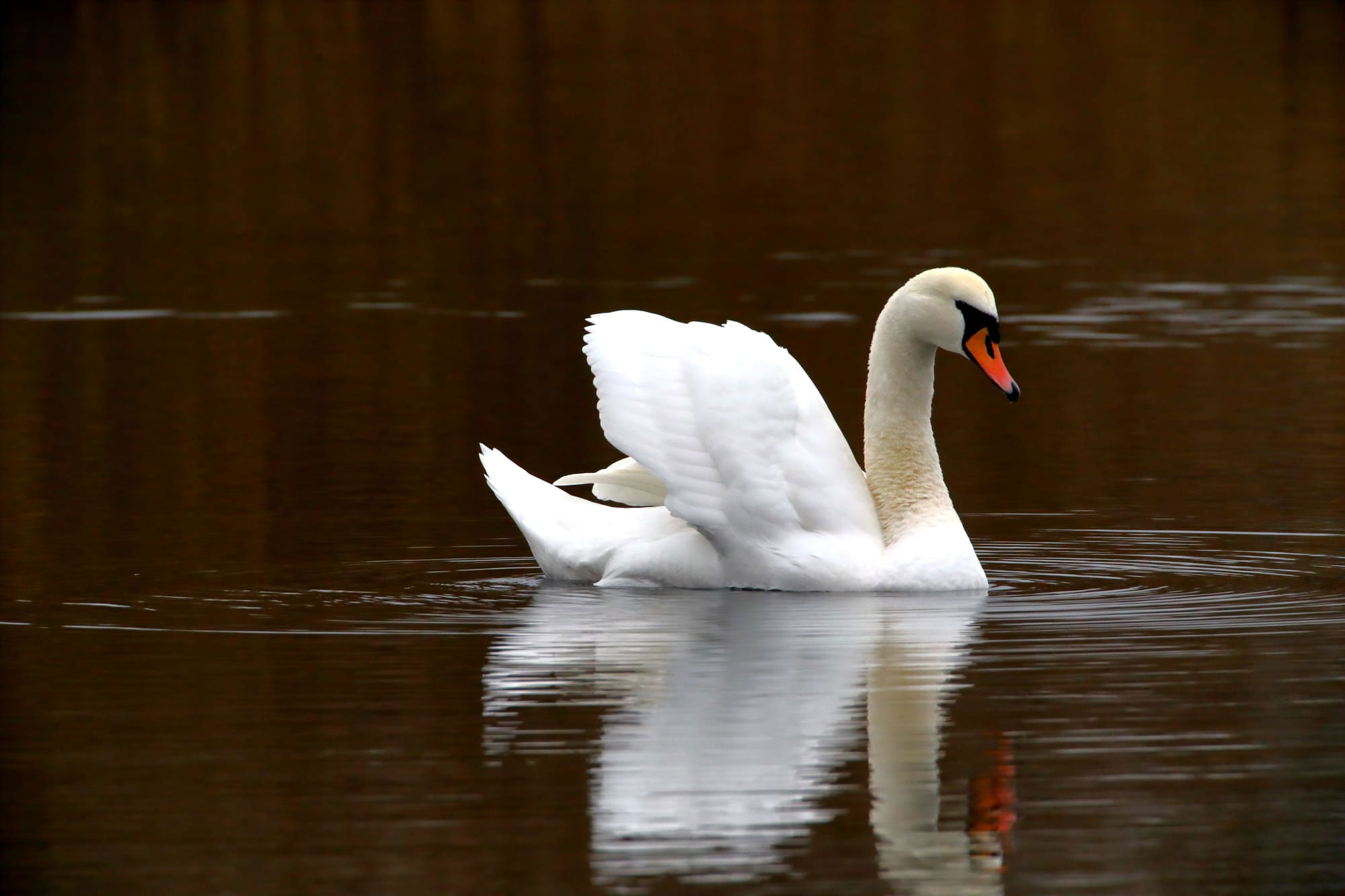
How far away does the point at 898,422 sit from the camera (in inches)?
471

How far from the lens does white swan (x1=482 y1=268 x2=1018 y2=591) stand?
11094 mm

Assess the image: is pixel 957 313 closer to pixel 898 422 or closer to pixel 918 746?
pixel 898 422

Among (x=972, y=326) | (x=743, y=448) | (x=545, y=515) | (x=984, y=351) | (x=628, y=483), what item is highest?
(x=972, y=326)

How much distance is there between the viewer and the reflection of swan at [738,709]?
24.1 ft

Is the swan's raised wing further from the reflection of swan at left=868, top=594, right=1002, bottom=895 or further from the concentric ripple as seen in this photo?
the concentric ripple

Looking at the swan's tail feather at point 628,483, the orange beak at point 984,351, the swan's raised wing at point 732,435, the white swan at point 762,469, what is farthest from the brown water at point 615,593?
the orange beak at point 984,351

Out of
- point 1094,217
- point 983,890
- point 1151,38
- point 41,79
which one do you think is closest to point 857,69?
point 1151,38

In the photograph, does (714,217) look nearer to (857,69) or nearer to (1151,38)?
(857,69)

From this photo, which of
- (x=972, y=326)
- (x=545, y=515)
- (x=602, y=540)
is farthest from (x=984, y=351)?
(x=545, y=515)

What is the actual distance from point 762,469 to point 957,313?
129 centimetres

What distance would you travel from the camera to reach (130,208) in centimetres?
3306

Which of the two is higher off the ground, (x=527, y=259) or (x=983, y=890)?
(x=527, y=259)

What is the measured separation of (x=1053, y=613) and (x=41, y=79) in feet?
166

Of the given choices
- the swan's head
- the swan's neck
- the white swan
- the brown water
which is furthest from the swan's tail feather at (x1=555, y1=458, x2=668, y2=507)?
the swan's head
